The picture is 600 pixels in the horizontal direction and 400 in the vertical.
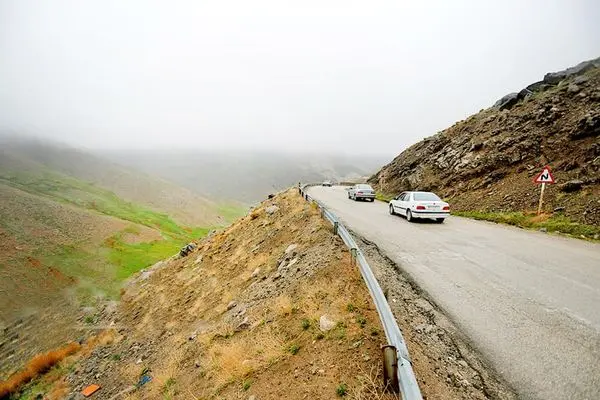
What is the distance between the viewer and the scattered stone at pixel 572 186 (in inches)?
627

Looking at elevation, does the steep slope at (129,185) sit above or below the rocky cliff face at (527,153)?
below

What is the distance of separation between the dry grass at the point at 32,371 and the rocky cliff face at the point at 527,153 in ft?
81.0

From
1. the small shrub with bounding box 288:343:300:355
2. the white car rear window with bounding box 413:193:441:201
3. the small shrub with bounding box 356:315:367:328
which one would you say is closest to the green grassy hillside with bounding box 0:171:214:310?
the white car rear window with bounding box 413:193:441:201

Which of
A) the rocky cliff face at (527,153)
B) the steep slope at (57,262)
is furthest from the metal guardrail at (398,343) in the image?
the steep slope at (57,262)

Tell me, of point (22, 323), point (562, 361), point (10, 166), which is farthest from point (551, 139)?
point (10, 166)

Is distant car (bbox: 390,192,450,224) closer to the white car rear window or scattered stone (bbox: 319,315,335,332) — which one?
the white car rear window

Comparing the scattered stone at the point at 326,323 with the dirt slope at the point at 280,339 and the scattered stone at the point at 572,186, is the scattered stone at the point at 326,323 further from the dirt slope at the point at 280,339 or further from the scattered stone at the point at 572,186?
the scattered stone at the point at 572,186

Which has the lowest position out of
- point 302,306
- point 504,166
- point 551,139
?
point 302,306

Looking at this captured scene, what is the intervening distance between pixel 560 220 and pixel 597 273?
784cm

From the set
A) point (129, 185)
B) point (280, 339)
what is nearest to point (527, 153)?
point (280, 339)

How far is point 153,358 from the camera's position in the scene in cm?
1031

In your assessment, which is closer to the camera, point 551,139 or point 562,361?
point 562,361

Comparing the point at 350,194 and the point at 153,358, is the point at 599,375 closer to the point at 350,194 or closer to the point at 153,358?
the point at 153,358

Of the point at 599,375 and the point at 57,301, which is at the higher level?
the point at 599,375
